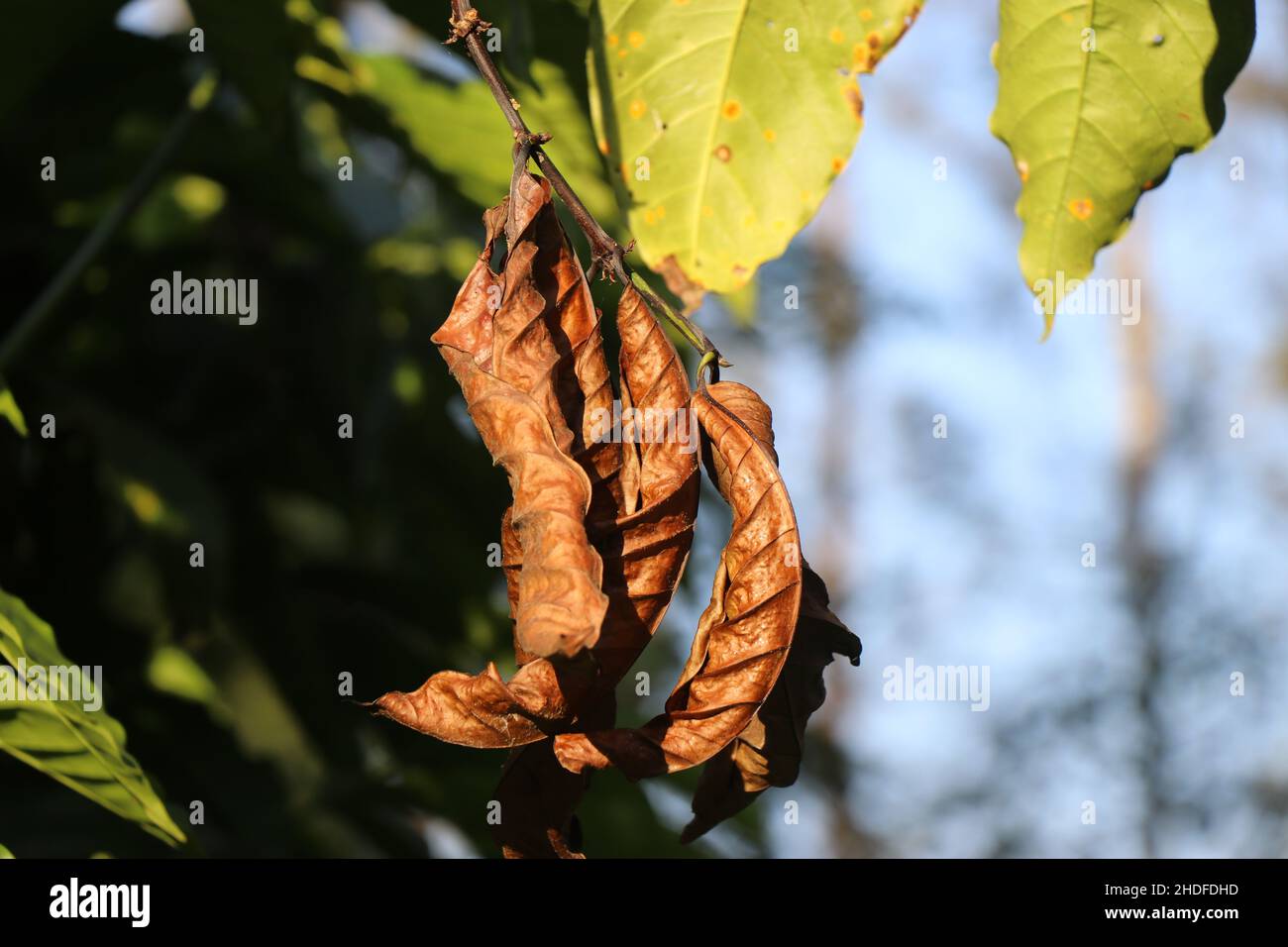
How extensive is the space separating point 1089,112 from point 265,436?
1023 mm

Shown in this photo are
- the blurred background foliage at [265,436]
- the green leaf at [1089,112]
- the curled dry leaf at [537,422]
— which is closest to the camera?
the curled dry leaf at [537,422]

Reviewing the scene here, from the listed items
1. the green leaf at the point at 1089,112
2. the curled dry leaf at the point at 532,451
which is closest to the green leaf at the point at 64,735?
the curled dry leaf at the point at 532,451

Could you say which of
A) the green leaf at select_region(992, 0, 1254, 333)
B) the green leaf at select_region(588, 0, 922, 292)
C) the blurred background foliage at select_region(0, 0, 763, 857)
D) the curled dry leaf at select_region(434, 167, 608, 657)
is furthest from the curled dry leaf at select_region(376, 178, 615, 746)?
the blurred background foliage at select_region(0, 0, 763, 857)

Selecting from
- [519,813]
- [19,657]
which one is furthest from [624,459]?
Answer: [19,657]

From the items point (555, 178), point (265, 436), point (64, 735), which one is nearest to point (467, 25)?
point (555, 178)

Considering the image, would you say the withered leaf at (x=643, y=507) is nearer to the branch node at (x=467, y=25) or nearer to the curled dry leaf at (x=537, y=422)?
the curled dry leaf at (x=537, y=422)

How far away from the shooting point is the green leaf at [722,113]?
66cm

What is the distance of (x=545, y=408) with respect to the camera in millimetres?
530

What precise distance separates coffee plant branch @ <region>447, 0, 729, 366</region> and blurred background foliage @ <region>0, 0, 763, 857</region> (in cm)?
35

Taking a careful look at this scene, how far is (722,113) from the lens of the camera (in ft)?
2.20

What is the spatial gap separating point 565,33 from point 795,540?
1.48 feet

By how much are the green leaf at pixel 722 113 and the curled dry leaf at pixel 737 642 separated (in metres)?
A: 0.16

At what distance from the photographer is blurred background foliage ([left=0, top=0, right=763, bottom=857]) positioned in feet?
3.61

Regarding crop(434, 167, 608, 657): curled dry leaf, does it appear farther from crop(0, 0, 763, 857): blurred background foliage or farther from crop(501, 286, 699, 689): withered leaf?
crop(0, 0, 763, 857): blurred background foliage
